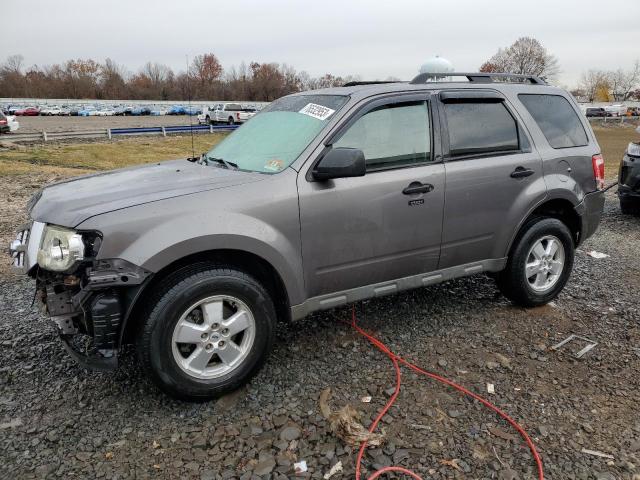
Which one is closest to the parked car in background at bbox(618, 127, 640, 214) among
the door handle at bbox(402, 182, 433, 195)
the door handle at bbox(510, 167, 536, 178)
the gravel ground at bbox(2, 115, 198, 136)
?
the door handle at bbox(510, 167, 536, 178)

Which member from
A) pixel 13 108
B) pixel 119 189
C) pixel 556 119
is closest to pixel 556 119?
pixel 556 119

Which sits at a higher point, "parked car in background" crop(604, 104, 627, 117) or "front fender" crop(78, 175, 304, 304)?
"parked car in background" crop(604, 104, 627, 117)

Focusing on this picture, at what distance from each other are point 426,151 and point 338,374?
170 centimetres

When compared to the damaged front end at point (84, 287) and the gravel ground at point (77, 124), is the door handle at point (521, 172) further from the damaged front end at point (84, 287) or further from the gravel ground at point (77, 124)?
the gravel ground at point (77, 124)

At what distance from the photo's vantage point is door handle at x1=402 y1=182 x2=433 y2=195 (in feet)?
11.3

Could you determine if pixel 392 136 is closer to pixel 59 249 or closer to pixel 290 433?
pixel 290 433

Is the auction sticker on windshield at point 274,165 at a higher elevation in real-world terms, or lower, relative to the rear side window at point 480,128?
lower

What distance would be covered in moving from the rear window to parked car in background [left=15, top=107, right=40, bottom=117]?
2569 inches

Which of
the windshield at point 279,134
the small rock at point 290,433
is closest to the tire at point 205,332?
the small rock at point 290,433

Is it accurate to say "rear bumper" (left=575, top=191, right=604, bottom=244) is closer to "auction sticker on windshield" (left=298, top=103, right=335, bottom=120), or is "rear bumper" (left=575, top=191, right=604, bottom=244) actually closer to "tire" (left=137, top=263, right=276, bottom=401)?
"auction sticker on windshield" (left=298, top=103, right=335, bottom=120)

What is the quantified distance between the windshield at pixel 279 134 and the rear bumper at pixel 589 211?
2.41 metres

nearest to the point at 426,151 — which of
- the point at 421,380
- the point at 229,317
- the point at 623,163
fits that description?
the point at 421,380

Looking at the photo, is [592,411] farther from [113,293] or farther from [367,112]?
[113,293]

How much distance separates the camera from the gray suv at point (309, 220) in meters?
2.74
